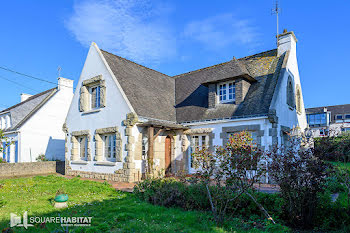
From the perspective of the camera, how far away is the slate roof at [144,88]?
43.2 feet

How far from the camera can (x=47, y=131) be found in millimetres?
21328

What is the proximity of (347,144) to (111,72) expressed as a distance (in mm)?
11416

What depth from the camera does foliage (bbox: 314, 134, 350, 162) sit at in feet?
18.2

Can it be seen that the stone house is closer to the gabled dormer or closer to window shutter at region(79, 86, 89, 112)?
the gabled dormer

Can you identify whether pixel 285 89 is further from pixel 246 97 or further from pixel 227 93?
pixel 227 93

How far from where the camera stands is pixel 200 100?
15.0 metres

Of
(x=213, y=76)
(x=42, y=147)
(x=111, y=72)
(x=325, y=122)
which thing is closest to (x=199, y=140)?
(x=213, y=76)

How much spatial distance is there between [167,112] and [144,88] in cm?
205

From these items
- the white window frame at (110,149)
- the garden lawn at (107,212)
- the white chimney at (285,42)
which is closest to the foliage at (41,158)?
the white window frame at (110,149)

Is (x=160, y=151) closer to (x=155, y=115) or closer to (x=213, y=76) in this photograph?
(x=155, y=115)

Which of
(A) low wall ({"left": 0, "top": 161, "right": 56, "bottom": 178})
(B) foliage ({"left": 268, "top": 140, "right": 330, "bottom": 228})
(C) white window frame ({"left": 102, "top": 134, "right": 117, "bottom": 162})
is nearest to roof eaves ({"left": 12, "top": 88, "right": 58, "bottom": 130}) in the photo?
(A) low wall ({"left": 0, "top": 161, "right": 56, "bottom": 178})

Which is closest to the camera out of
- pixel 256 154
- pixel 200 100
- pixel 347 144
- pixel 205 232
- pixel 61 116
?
pixel 205 232

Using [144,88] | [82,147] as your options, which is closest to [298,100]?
[144,88]

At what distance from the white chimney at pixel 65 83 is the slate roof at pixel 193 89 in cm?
992
